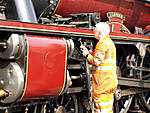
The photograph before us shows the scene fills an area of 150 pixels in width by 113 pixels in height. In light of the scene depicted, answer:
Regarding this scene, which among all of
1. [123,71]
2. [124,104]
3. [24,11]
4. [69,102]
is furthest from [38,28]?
[124,104]

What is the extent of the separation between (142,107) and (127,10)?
2.09 m

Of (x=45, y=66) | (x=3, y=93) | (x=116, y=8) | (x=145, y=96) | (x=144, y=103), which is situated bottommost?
(x=144, y=103)

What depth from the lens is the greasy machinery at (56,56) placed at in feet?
8.96

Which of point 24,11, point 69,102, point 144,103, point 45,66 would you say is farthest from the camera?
point 144,103

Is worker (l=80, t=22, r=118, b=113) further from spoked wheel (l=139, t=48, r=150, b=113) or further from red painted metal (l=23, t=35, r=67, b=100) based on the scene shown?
spoked wheel (l=139, t=48, r=150, b=113)

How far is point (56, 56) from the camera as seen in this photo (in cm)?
304

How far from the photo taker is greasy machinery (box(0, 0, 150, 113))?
8.96 feet

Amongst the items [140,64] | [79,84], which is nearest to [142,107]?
[140,64]

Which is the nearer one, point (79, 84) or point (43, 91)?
point (43, 91)

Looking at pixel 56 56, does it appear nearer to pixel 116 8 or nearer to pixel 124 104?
pixel 124 104

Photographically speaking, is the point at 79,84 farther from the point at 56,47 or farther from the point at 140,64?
the point at 140,64

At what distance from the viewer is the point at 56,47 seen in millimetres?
3049

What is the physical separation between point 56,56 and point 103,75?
668 millimetres

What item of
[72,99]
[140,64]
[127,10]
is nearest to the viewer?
[72,99]
